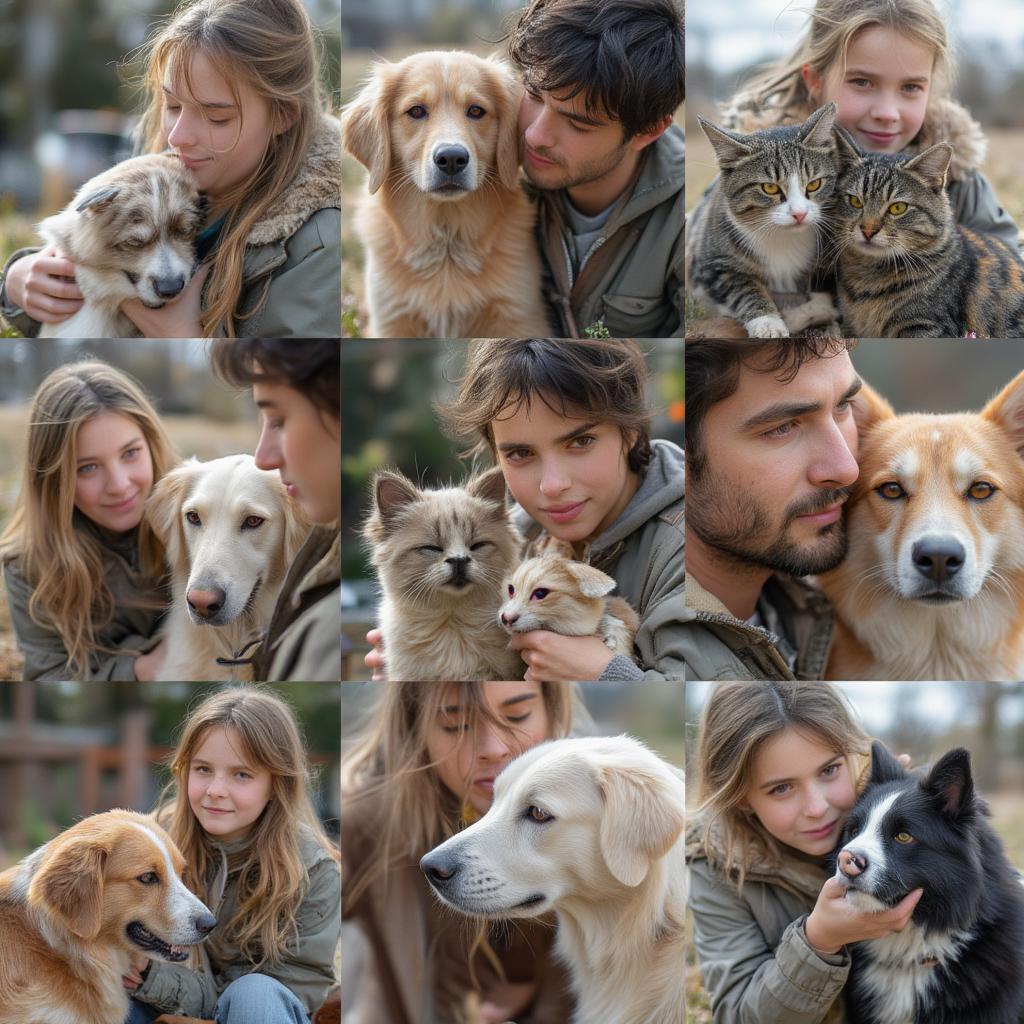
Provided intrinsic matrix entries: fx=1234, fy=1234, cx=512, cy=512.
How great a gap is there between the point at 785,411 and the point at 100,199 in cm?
281

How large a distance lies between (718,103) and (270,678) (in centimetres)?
306

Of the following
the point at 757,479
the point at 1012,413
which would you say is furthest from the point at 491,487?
the point at 1012,413

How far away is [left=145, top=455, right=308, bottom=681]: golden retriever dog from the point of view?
493 cm

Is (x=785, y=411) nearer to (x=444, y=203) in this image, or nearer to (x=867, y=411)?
(x=867, y=411)

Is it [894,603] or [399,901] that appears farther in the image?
[399,901]

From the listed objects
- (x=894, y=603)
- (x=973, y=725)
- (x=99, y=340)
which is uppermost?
(x=99, y=340)

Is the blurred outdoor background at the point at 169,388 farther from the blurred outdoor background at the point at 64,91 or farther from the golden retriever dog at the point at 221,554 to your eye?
the blurred outdoor background at the point at 64,91

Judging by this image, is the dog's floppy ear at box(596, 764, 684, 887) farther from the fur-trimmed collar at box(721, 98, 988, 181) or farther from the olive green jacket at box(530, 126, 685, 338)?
the fur-trimmed collar at box(721, 98, 988, 181)

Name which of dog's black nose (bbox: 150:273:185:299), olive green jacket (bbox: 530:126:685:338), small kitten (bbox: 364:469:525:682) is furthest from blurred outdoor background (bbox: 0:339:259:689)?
olive green jacket (bbox: 530:126:685:338)

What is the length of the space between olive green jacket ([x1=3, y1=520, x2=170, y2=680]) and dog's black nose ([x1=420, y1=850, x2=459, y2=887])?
1.54 meters

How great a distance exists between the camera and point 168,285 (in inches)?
192

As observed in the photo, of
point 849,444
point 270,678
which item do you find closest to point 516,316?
point 849,444

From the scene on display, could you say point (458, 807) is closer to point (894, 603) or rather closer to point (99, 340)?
point (894, 603)

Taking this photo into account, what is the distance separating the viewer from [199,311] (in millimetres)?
5043
